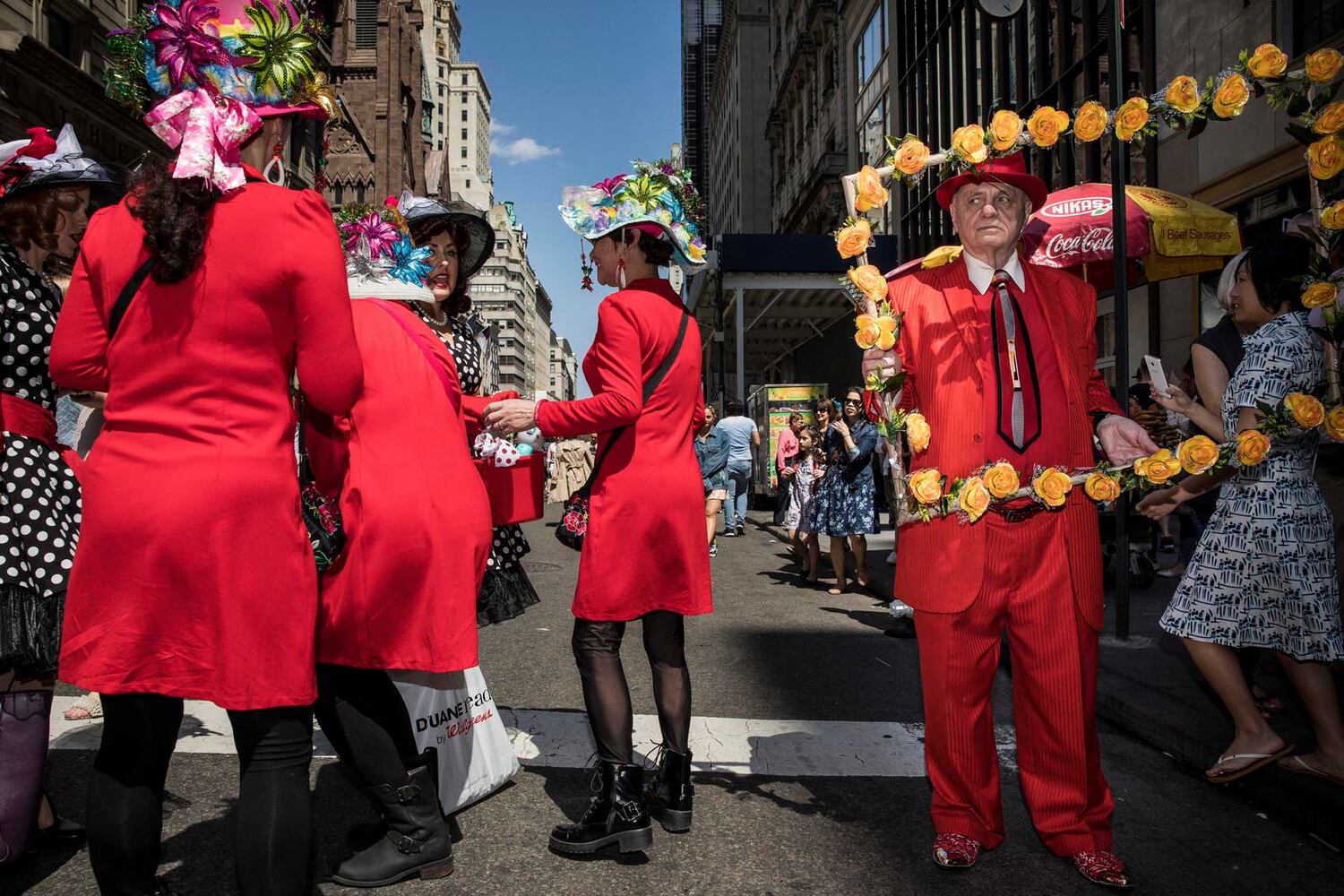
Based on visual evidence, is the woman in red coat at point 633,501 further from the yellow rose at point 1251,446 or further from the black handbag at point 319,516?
the yellow rose at point 1251,446

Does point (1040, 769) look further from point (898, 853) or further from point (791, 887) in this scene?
point (791, 887)

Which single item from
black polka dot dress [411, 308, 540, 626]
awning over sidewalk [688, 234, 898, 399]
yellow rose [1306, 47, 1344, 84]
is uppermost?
awning over sidewalk [688, 234, 898, 399]

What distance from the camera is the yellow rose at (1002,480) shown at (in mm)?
2748

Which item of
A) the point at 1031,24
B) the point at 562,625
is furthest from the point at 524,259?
the point at 562,625

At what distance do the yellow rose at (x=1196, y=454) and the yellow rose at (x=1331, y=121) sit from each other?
1197mm

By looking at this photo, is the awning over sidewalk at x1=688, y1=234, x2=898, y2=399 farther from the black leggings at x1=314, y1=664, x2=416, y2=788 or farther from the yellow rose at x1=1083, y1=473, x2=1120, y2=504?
the black leggings at x1=314, y1=664, x2=416, y2=788

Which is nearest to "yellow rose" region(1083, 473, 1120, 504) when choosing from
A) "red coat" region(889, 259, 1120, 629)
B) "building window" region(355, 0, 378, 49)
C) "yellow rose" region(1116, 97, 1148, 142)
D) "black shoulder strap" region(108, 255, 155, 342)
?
"red coat" region(889, 259, 1120, 629)

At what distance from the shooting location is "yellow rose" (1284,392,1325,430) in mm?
3234

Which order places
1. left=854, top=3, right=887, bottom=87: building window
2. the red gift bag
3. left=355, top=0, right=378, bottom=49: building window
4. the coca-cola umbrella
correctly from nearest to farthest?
the red gift bag → the coca-cola umbrella → left=854, top=3, right=887, bottom=87: building window → left=355, top=0, right=378, bottom=49: building window

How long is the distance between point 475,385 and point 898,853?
2129 millimetres

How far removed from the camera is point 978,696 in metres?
2.97

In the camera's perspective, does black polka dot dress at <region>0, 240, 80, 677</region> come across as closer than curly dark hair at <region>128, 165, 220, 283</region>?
No

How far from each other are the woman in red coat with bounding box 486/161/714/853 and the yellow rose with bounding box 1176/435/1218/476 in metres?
1.56

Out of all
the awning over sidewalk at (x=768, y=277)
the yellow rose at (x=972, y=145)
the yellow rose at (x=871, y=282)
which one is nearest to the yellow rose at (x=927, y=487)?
the yellow rose at (x=871, y=282)
